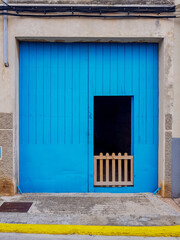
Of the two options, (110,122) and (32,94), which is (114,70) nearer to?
(32,94)

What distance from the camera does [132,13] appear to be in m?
4.95

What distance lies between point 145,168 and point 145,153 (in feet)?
1.10

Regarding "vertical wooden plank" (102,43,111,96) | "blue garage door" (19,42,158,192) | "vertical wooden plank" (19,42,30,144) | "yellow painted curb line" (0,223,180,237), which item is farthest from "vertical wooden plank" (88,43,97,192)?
"yellow painted curb line" (0,223,180,237)

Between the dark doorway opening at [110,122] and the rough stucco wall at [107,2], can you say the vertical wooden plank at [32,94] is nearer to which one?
the rough stucco wall at [107,2]

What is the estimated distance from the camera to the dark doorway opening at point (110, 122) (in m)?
8.77

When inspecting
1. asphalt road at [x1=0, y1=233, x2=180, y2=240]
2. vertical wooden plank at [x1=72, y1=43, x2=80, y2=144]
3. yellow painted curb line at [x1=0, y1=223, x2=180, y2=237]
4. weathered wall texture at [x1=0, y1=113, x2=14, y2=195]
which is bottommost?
asphalt road at [x1=0, y1=233, x2=180, y2=240]

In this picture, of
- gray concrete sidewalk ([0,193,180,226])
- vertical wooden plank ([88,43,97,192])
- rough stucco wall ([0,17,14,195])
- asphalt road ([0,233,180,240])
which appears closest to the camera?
asphalt road ([0,233,180,240])

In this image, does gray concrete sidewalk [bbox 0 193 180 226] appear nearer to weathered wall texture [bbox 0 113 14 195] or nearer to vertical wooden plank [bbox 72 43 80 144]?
weathered wall texture [bbox 0 113 14 195]

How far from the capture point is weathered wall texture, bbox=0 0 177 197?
493 centimetres

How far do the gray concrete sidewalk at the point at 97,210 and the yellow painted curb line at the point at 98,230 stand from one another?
0.45ft

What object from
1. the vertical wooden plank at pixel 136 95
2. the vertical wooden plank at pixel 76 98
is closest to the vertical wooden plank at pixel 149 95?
the vertical wooden plank at pixel 136 95

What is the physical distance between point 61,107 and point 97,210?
2.27 meters

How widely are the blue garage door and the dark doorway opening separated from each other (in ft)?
10.4

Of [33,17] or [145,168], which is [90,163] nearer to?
[145,168]
